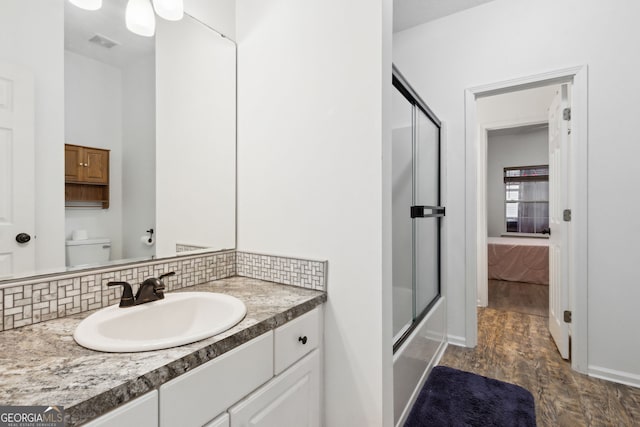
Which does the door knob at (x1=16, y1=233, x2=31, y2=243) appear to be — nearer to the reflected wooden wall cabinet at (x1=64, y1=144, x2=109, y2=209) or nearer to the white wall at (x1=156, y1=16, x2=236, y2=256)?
the reflected wooden wall cabinet at (x1=64, y1=144, x2=109, y2=209)

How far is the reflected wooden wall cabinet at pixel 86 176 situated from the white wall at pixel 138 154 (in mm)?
74

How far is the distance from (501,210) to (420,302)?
537 cm

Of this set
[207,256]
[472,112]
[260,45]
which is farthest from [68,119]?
[472,112]

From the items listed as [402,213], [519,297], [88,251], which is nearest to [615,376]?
[402,213]

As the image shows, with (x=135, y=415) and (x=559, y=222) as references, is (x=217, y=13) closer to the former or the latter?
(x=135, y=415)

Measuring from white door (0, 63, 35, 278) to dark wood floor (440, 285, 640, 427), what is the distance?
2.35m

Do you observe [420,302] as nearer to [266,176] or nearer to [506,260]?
[266,176]

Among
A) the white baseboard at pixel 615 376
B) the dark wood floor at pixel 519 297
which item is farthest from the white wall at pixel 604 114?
the dark wood floor at pixel 519 297

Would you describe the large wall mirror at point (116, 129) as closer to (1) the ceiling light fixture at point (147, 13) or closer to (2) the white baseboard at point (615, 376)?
(1) the ceiling light fixture at point (147, 13)

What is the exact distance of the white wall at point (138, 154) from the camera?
1.22 m

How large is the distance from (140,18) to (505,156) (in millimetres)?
6743

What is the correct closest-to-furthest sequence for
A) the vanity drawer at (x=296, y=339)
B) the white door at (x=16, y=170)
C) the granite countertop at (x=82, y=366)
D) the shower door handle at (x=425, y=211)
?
the granite countertop at (x=82, y=366) → the white door at (x=16, y=170) → the vanity drawer at (x=296, y=339) → the shower door handle at (x=425, y=211)

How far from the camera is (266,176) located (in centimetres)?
150

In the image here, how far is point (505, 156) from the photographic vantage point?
248 inches
